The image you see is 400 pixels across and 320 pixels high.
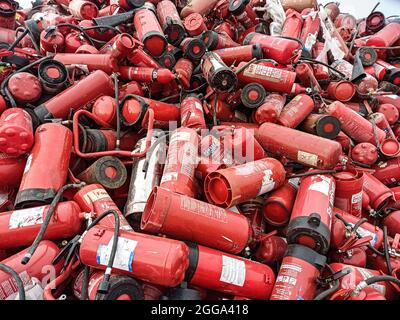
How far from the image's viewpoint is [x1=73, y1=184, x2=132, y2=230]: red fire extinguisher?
1825mm

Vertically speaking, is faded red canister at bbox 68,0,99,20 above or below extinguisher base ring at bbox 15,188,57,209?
above

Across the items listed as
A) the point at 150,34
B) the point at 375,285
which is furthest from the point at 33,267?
the point at 150,34

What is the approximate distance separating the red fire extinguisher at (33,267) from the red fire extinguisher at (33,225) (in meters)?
0.06

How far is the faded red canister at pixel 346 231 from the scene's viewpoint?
1.85 m

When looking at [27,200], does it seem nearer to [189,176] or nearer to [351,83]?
[189,176]

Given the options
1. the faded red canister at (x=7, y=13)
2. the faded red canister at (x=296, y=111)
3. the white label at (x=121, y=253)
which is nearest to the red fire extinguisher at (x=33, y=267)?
the white label at (x=121, y=253)

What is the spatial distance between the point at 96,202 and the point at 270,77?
1.54 metres

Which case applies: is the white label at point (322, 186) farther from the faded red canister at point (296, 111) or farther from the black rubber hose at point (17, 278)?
the black rubber hose at point (17, 278)

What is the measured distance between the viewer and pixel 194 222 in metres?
1.68

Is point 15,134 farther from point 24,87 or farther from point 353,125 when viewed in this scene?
point 353,125

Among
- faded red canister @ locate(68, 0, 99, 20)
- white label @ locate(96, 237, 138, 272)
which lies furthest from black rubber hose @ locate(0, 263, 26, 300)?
faded red canister @ locate(68, 0, 99, 20)

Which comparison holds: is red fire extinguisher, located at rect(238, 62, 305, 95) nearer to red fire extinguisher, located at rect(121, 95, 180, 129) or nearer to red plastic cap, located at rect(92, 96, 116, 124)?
red fire extinguisher, located at rect(121, 95, 180, 129)

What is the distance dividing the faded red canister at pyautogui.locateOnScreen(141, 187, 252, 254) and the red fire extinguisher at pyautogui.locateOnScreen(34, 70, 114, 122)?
1012 millimetres

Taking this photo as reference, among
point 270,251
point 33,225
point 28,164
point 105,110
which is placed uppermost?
point 105,110
